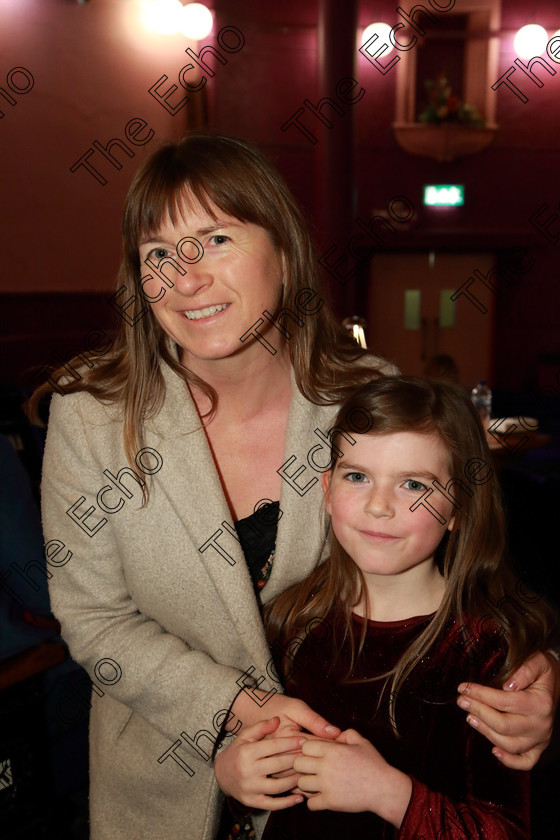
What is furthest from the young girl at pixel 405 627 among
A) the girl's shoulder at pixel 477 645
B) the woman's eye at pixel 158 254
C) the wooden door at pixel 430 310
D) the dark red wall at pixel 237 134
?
the wooden door at pixel 430 310

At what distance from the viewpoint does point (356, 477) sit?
1248mm

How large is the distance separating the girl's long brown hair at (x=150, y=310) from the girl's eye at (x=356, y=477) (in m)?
0.22

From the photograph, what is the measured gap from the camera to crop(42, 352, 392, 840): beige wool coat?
125 cm

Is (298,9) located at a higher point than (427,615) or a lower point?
higher

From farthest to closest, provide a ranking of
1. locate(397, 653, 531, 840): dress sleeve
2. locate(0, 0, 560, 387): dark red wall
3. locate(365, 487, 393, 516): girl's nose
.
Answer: locate(0, 0, 560, 387): dark red wall → locate(365, 487, 393, 516): girl's nose → locate(397, 653, 531, 840): dress sleeve

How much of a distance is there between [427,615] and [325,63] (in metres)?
5.13

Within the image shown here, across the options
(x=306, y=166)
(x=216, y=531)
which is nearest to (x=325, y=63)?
(x=306, y=166)

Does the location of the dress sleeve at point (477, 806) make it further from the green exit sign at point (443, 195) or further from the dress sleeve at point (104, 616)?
the green exit sign at point (443, 195)

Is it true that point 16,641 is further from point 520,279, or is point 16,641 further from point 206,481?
point 520,279

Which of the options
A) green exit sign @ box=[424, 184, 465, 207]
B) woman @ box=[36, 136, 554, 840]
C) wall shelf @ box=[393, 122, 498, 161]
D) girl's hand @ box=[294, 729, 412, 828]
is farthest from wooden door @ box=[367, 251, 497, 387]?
girl's hand @ box=[294, 729, 412, 828]

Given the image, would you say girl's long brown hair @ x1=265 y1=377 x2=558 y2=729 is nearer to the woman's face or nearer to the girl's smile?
the girl's smile

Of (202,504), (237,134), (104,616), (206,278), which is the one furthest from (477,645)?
(237,134)

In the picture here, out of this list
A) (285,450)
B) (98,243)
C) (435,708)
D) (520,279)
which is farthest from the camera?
(520,279)

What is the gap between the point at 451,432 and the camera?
124 cm
